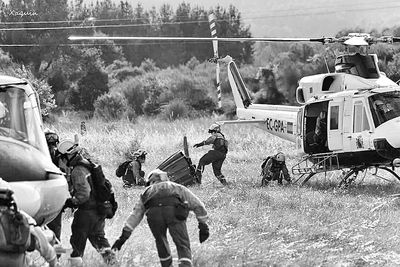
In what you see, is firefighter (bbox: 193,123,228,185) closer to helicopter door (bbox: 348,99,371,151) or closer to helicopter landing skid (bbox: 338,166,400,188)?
helicopter landing skid (bbox: 338,166,400,188)

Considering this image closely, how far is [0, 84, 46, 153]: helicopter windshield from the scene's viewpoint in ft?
28.5

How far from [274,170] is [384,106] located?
10.2 feet

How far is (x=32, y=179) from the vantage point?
308 inches

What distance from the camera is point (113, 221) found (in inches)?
493

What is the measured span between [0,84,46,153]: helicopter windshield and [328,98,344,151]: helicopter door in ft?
31.3

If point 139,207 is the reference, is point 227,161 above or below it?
below

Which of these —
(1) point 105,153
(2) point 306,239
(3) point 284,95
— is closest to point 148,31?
(3) point 284,95

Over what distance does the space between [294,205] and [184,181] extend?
4.58m

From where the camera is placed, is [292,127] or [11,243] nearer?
[11,243]

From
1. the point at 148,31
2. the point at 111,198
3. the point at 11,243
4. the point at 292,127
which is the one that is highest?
the point at 11,243

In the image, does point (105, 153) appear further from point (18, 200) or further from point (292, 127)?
point (18, 200)

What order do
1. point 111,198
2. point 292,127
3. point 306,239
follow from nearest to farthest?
point 111,198, point 306,239, point 292,127

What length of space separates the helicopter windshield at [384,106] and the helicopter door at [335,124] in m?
0.92

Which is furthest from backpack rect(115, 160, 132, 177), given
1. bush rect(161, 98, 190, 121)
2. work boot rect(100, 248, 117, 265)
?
bush rect(161, 98, 190, 121)
